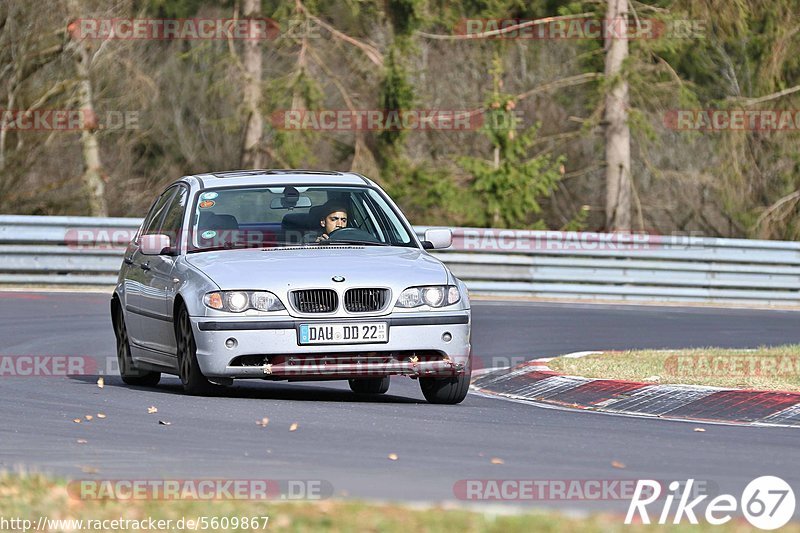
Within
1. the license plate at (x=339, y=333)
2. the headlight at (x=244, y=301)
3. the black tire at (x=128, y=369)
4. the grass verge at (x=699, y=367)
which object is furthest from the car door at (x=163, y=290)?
the grass verge at (x=699, y=367)

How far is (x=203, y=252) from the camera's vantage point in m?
11.3

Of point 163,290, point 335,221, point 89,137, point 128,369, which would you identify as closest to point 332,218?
point 335,221

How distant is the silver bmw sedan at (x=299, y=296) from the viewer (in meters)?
10.3

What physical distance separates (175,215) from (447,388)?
8.13 ft

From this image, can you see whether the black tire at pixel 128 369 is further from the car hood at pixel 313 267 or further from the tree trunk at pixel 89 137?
the tree trunk at pixel 89 137

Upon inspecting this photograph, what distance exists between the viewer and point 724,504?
22.7 ft

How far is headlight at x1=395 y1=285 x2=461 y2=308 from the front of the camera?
1047 cm

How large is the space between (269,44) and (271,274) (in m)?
23.9

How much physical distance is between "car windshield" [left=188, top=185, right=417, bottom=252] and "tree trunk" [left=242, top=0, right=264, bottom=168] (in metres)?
21.0

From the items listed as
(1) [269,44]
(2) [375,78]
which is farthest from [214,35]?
(2) [375,78]

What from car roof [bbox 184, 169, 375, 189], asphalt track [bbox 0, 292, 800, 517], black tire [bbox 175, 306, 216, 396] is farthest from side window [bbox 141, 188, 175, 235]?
black tire [bbox 175, 306, 216, 396]

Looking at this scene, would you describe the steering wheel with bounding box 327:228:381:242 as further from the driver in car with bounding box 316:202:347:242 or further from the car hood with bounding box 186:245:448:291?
the car hood with bounding box 186:245:448:291

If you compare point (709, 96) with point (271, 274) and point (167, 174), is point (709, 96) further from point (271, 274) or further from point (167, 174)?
point (271, 274)

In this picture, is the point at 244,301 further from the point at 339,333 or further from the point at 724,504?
the point at 724,504
